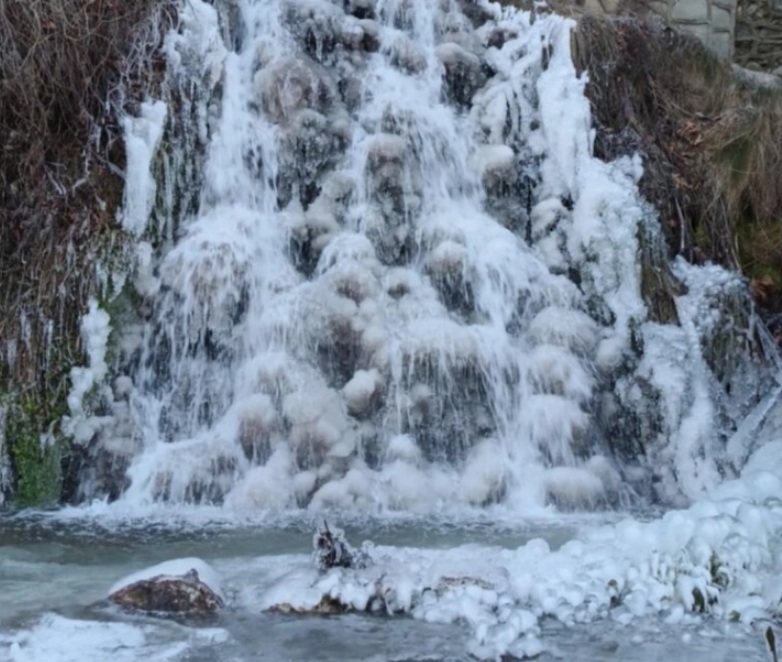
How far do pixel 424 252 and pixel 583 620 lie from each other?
2889 millimetres

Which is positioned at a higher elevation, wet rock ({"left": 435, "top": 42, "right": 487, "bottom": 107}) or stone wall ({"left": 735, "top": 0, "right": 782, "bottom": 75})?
stone wall ({"left": 735, "top": 0, "right": 782, "bottom": 75})

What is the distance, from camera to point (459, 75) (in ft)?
22.8

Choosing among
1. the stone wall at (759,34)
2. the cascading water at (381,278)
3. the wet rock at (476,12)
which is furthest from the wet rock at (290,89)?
the stone wall at (759,34)

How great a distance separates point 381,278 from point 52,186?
1.74 meters

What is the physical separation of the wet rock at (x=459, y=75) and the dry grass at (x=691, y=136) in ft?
1.96

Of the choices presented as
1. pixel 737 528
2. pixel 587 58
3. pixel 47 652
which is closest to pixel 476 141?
pixel 587 58

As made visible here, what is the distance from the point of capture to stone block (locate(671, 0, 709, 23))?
8.09 metres

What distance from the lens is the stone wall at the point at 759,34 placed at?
352 inches

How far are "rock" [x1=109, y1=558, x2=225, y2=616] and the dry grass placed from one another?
3807 millimetres

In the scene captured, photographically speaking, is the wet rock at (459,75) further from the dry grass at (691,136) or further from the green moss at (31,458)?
the green moss at (31,458)

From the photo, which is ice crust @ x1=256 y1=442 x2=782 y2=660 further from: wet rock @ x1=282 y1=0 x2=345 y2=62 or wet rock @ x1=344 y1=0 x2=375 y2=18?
wet rock @ x1=344 y1=0 x2=375 y2=18

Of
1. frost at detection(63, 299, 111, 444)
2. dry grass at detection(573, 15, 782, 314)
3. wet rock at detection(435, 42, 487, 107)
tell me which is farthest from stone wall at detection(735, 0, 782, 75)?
frost at detection(63, 299, 111, 444)

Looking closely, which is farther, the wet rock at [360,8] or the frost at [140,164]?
the wet rock at [360,8]

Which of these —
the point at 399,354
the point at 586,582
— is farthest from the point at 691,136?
the point at 586,582
